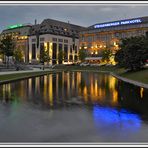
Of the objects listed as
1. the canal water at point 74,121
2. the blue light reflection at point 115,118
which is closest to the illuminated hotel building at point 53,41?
the canal water at point 74,121

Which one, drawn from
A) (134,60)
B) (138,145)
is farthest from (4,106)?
(134,60)

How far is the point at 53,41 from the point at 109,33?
1421 inches

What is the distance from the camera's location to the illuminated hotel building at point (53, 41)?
17025 cm

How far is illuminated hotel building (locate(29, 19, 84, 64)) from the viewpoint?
170250 mm

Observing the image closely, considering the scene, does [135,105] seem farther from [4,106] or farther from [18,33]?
[18,33]

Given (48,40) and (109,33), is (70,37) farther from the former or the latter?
(109,33)

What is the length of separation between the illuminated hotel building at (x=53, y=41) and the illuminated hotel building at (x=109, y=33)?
12260mm

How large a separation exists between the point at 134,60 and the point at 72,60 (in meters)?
123

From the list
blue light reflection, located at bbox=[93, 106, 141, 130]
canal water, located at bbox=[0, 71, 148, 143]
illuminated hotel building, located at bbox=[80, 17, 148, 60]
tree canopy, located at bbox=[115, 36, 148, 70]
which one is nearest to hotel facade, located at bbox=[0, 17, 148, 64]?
illuminated hotel building, located at bbox=[80, 17, 148, 60]

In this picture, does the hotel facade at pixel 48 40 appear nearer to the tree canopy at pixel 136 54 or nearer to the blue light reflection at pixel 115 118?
→ the tree canopy at pixel 136 54

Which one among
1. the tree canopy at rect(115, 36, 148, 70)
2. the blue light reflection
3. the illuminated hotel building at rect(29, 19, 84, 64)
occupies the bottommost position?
the blue light reflection

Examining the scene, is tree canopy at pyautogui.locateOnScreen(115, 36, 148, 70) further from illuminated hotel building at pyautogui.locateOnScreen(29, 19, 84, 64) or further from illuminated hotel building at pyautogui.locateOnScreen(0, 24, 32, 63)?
illuminated hotel building at pyautogui.locateOnScreen(0, 24, 32, 63)

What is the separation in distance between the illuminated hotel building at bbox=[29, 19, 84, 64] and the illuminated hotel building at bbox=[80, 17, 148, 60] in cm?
1226

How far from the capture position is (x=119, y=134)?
1259 cm
